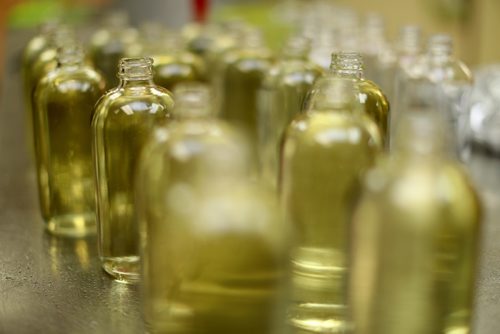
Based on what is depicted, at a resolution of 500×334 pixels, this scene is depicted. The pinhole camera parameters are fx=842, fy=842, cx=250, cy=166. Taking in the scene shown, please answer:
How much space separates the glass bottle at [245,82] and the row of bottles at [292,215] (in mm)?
578

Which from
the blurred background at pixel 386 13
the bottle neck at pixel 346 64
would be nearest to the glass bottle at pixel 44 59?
the bottle neck at pixel 346 64

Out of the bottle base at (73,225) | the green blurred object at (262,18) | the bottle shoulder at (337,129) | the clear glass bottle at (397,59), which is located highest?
the bottle shoulder at (337,129)

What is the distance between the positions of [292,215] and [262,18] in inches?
104

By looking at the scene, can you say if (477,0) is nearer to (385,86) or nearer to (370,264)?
(385,86)

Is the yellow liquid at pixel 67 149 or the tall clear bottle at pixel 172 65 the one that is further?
the tall clear bottle at pixel 172 65

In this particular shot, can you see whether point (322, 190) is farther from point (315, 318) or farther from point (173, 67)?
point (173, 67)

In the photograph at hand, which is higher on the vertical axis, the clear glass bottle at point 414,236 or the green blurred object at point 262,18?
the clear glass bottle at point 414,236

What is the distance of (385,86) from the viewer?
62.2 inches

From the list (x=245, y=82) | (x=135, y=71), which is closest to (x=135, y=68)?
(x=135, y=71)

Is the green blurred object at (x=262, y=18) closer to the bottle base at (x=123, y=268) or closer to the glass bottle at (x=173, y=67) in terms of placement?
the glass bottle at (x=173, y=67)

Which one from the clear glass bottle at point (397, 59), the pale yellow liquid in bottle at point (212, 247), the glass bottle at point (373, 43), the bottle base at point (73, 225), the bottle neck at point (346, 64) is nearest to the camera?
the pale yellow liquid in bottle at point (212, 247)

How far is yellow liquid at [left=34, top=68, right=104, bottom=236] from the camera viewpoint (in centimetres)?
125

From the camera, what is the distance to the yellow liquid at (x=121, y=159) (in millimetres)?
1051

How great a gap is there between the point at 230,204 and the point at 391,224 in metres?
0.14
